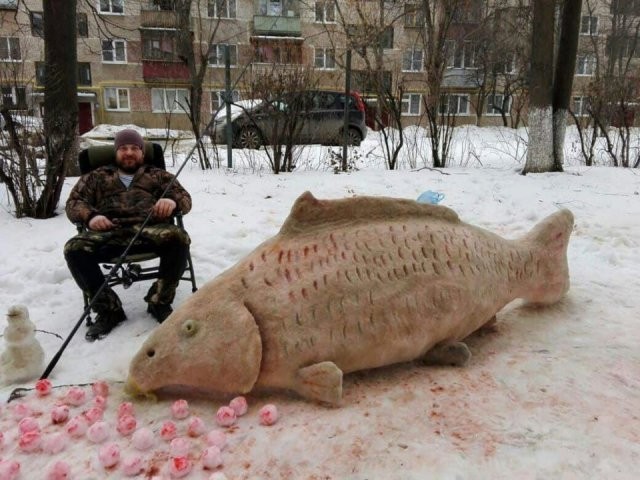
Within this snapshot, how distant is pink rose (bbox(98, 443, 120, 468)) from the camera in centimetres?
181

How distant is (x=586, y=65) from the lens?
82.5 ft

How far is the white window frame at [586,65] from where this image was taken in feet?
77.3

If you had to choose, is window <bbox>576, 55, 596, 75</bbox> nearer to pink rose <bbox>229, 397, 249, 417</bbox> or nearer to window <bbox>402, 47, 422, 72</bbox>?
window <bbox>402, 47, 422, 72</bbox>

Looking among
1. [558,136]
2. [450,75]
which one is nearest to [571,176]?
[558,136]

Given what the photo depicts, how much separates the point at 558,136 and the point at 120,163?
630 centimetres

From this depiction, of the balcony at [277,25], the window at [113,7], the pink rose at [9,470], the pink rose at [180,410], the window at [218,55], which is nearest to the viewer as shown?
the pink rose at [9,470]

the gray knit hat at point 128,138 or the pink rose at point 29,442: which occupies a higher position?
the gray knit hat at point 128,138

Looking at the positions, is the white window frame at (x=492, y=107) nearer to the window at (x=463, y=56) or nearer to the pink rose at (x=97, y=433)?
the window at (x=463, y=56)

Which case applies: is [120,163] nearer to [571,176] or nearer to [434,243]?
[434,243]

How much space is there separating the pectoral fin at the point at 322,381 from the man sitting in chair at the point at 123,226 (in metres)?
1.31

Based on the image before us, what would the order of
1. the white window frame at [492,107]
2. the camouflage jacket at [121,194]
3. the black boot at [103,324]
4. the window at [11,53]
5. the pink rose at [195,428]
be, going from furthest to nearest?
the white window frame at [492,107] → the window at [11,53] → the camouflage jacket at [121,194] → the black boot at [103,324] → the pink rose at [195,428]

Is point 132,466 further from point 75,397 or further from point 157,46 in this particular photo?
point 157,46

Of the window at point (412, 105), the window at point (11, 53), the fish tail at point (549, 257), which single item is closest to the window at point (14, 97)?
the window at point (11, 53)

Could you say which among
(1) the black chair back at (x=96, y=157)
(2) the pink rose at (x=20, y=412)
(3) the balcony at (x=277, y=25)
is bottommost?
(2) the pink rose at (x=20, y=412)
